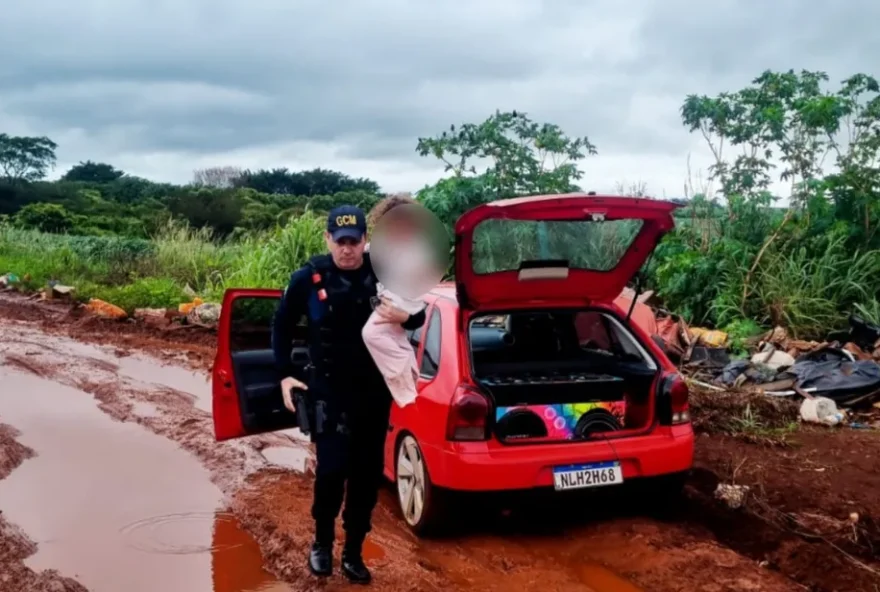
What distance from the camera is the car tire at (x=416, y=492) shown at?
490 cm

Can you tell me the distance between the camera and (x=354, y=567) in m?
4.26

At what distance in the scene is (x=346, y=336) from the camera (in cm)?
405

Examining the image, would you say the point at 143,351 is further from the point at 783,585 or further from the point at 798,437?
the point at 783,585

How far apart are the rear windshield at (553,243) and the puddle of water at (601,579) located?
1705 millimetres

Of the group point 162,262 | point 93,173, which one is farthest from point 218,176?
point 162,262

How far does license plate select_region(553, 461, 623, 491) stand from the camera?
4805 mm

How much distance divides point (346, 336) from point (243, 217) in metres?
29.5

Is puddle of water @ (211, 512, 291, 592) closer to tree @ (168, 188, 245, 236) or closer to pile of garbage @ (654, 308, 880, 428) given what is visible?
pile of garbage @ (654, 308, 880, 428)

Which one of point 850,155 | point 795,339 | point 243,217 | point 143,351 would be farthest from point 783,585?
point 243,217

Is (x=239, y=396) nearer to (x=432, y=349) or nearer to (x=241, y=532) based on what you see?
(x=241, y=532)

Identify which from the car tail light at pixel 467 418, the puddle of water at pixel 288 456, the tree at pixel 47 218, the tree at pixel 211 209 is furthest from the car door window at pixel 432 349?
the tree at pixel 47 218

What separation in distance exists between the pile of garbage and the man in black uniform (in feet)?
16.3

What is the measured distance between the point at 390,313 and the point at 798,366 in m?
6.19

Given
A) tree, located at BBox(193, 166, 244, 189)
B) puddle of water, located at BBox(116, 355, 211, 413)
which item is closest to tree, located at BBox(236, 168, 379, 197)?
tree, located at BBox(193, 166, 244, 189)
